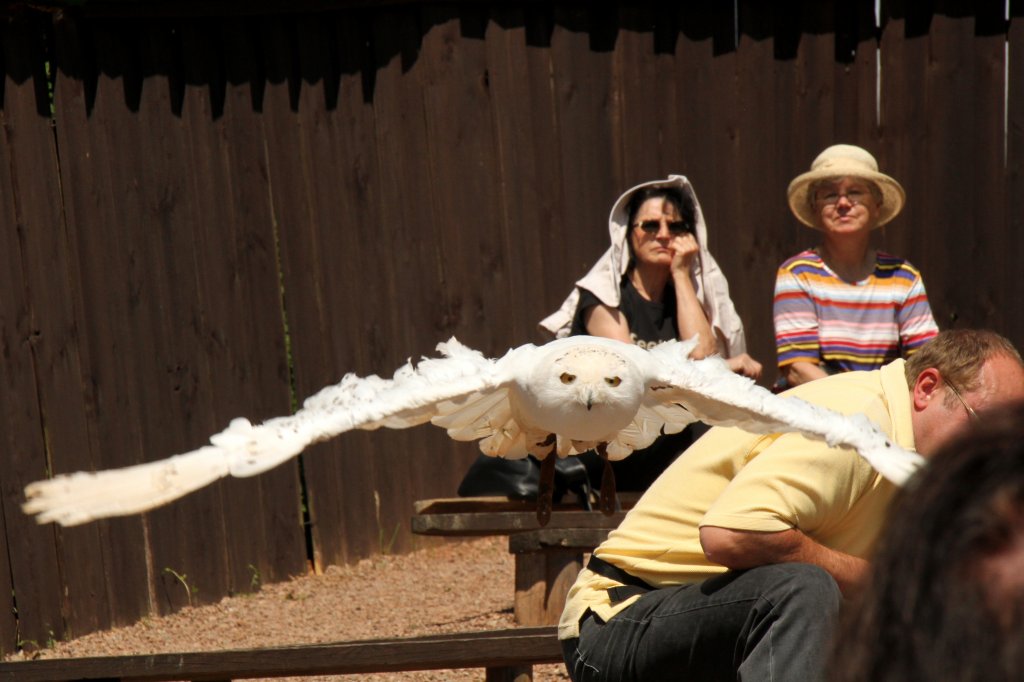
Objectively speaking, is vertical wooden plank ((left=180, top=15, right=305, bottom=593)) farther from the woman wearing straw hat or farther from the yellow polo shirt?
the yellow polo shirt

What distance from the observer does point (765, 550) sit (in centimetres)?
258

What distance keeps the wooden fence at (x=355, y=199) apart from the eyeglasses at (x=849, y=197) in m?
0.79

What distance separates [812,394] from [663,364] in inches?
15.4

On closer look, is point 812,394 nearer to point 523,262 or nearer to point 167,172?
point 523,262

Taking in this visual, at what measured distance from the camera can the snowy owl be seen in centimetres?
249

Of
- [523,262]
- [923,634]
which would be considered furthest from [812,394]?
[523,262]

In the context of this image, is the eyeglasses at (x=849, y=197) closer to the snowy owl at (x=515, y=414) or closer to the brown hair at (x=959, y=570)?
the snowy owl at (x=515, y=414)

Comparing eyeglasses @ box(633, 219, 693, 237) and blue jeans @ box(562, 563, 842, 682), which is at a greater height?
eyeglasses @ box(633, 219, 693, 237)

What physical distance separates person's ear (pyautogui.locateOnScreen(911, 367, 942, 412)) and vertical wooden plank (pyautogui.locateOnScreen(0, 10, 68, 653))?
317cm

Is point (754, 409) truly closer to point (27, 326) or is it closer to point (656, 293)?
point (656, 293)

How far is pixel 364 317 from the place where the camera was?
5.06 meters

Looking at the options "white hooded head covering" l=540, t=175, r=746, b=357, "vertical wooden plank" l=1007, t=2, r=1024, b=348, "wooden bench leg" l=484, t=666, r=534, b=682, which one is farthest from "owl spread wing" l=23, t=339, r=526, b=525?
"vertical wooden plank" l=1007, t=2, r=1024, b=348

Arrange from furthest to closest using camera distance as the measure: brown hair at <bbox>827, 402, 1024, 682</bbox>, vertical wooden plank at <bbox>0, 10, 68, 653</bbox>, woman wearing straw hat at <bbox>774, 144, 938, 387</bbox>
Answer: vertical wooden plank at <bbox>0, 10, 68, 653</bbox>
woman wearing straw hat at <bbox>774, 144, 938, 387</bbox>
brown hair at <bbox>827, 402, 1024, 682</bbox>

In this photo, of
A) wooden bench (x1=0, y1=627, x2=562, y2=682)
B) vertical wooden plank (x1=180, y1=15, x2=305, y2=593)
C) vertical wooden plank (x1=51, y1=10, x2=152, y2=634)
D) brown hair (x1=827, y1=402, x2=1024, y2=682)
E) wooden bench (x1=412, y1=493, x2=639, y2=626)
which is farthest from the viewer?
vertical wooden plank (x1=180, y1=15, x2=305, y2=593)
